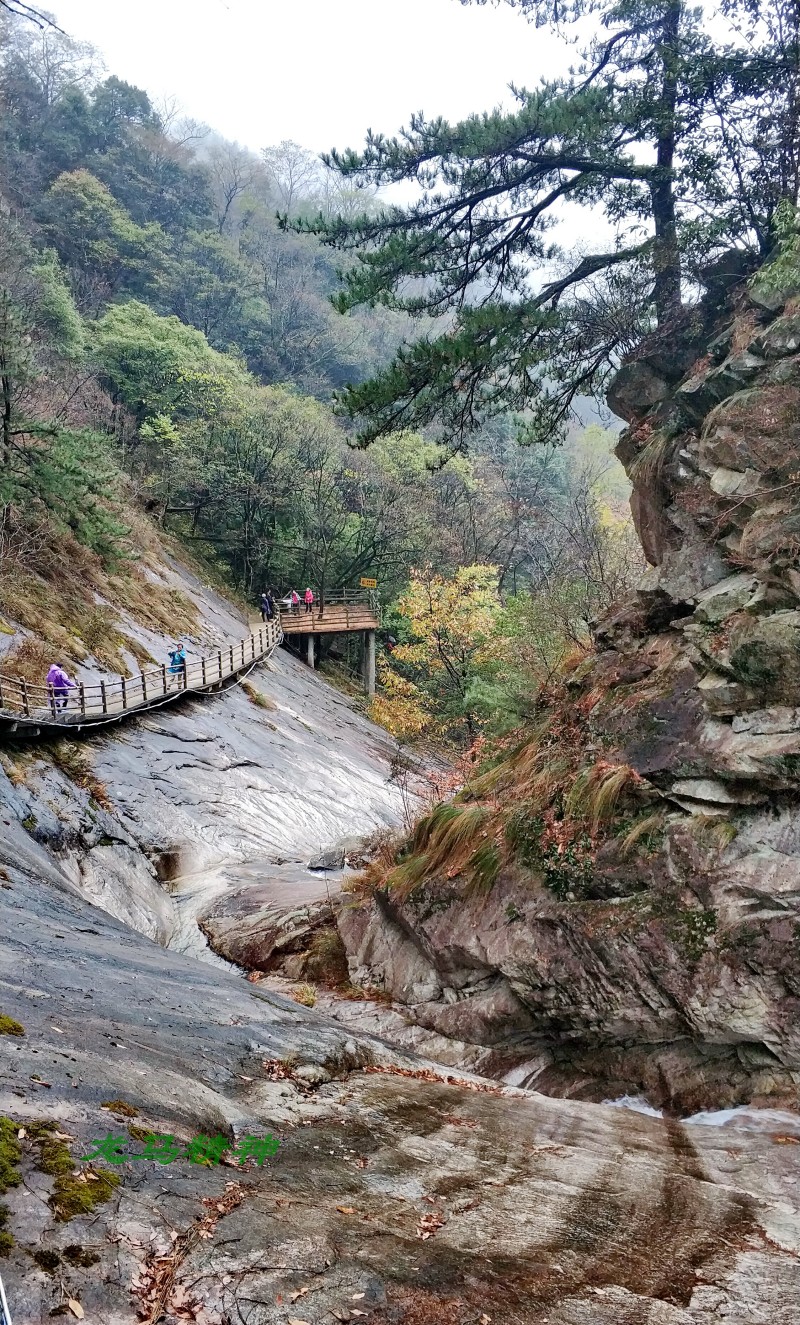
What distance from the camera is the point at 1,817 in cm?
1284

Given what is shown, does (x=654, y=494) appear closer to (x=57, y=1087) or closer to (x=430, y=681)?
(x=57, y=1087)

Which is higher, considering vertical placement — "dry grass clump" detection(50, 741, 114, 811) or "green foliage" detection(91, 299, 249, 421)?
"green foliage" detection(91, 299, 249, 421)

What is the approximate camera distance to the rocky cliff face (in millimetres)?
7305

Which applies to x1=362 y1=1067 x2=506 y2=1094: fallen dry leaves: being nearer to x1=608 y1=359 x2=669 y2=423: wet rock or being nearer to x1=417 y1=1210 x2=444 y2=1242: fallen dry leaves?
x1=417 y1=1210 x2=444 y2=1242: fallen dry leaves

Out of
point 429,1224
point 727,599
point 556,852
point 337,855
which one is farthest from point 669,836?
point 337,855

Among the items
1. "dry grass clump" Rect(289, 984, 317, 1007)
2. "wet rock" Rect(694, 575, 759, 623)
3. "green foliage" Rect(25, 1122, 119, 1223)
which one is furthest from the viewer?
"dry grass clump" Rect(289, 984, 317, 1007)

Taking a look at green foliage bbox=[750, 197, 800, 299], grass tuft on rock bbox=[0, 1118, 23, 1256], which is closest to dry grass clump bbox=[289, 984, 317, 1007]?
grass tuft on rock bbox=[0, 1118, 23, 1256]

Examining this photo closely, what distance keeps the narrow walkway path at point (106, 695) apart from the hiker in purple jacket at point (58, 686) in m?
0.10

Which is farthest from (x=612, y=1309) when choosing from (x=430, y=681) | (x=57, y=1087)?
(x=430, y=681)

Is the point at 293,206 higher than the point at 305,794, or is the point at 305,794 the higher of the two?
the point at 293,206

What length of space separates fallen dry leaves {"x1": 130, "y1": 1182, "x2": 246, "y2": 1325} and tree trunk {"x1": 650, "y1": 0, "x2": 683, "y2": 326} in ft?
40.6

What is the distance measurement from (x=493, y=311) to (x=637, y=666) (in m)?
5.14

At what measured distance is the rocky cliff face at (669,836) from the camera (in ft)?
24.0

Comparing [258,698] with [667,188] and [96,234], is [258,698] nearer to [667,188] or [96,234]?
[667,188]
